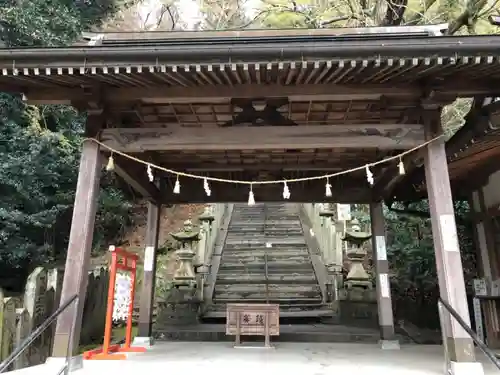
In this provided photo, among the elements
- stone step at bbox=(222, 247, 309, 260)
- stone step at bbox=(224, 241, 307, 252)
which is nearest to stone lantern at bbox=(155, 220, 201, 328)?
stone step at bbox=(222, 247, 309, 260)

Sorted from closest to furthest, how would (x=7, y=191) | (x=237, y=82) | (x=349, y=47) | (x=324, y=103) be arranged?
(x=349, y=47)
(x=237, y=82)
(x=324, y=103)
(x=7, y=191)

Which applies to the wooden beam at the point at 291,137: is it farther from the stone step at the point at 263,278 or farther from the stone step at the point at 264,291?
the stone step at the point at 263,278

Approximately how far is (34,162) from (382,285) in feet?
29.9

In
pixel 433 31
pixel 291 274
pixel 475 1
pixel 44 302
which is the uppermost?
pixel 475 1

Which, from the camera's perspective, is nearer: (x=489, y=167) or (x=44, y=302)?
(x=44, y=302)

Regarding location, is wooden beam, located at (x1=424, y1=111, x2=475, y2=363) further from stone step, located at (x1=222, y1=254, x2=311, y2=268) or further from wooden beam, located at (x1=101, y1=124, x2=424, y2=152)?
stone step, located at (x1=222, y1=254, x2=311, y2=268)

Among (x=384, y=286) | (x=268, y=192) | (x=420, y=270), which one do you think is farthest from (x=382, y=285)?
(x=420, y=270)

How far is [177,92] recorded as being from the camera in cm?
595

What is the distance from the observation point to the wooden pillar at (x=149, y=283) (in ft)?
28.7

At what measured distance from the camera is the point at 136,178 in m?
7.90

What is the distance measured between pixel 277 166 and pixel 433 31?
3.68 m

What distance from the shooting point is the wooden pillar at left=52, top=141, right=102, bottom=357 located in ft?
17.9

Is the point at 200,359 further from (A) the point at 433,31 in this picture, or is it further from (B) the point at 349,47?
(A) the point at 433,31

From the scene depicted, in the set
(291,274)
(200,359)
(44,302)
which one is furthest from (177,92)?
(291,274)
